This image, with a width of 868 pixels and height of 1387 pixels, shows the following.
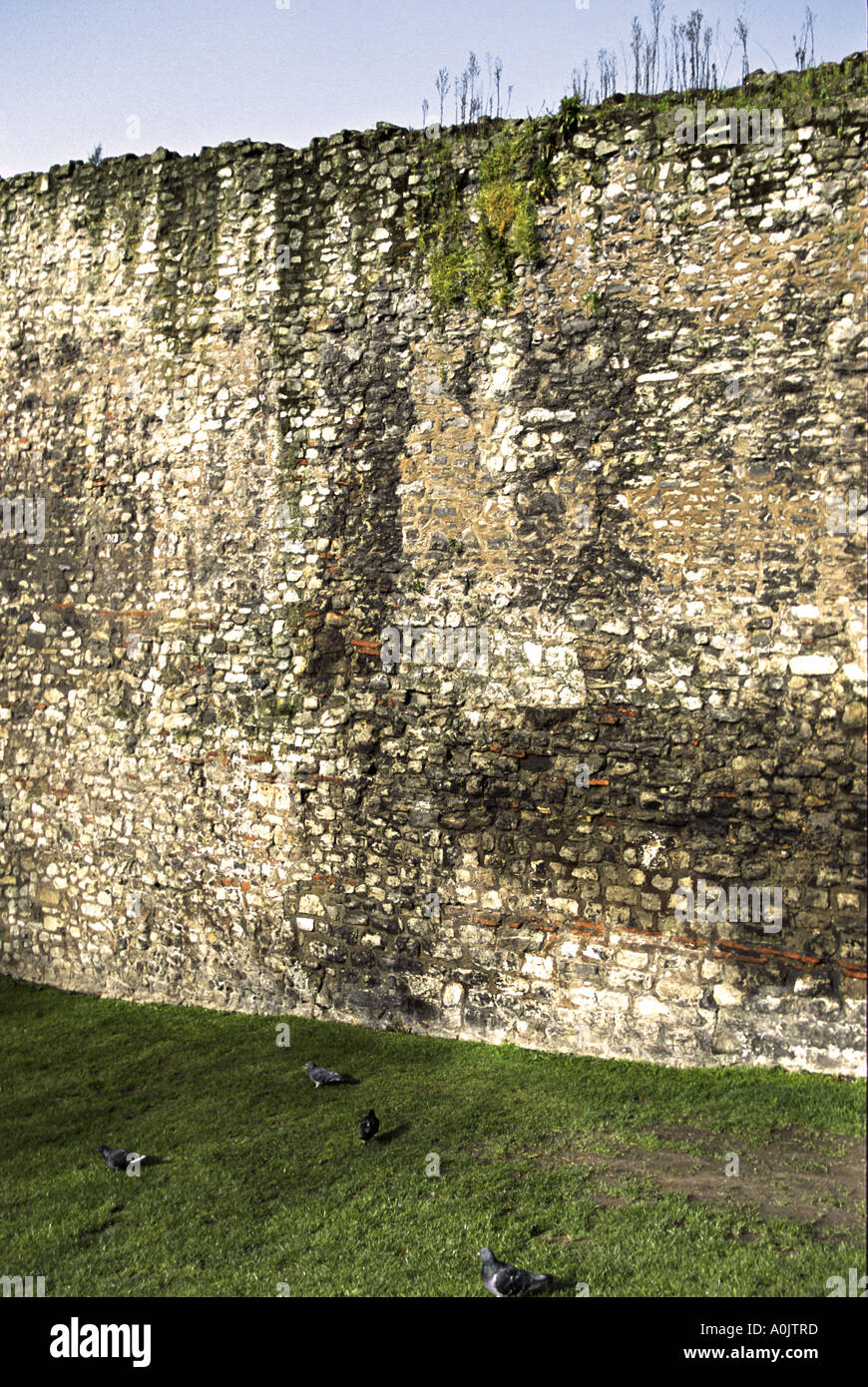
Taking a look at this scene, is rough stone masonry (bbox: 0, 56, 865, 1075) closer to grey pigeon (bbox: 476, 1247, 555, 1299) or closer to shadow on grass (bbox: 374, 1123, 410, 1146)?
shadow on grass (bbox: 374, 1123, 410, 1146)

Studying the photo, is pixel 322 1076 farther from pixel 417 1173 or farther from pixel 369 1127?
pixel 417 1173

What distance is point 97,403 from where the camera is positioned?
9.06 metres

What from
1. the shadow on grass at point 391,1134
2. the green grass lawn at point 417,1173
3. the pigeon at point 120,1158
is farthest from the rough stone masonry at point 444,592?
the pigeon at point 120,1158

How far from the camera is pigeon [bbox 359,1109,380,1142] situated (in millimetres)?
5957

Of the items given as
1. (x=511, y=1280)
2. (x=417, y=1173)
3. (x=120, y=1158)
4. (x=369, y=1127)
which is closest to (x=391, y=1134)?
(x=369, y=1127)

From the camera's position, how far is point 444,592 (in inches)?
293

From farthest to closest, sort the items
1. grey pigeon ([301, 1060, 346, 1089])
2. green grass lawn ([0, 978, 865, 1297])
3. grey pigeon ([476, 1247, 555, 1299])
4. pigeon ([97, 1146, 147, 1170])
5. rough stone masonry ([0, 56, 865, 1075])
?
grey pigeon ([301, 1060, 346, 1089])
rough stone masonry ([0, 56, 865, 1075])
pigeon ([97, 1146, 147, 1170])
green grass lawn ([0, 978, 865, 1297])
grey pigeon ([476, 1247, 555, 1299])

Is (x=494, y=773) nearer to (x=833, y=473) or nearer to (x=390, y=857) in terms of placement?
(x=390, y=857)

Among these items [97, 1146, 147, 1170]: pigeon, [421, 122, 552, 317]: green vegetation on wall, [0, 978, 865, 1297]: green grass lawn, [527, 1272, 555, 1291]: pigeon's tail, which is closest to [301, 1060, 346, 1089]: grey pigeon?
[0, 978, 865, 1297]: green grass lawn

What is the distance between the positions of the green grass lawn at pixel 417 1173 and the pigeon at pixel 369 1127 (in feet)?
0.35

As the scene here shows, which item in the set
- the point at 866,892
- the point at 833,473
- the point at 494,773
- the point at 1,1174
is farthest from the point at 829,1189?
the point at 1,1174

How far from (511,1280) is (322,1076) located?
9.05 ft

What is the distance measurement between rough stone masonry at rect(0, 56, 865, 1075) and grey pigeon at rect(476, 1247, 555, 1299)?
100 inches

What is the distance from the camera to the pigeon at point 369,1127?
5.96 meters
